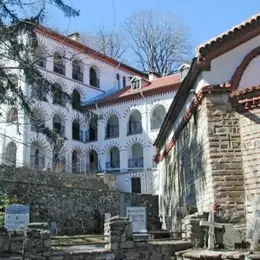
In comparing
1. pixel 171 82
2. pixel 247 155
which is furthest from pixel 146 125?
pixel 247 155

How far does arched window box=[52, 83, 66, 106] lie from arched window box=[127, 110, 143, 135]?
78.5 ft

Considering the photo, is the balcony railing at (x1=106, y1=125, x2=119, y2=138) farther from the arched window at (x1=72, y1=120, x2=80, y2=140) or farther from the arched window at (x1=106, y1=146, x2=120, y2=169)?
the arched window at (x1=72, y1=120, x2=80, y2=140)

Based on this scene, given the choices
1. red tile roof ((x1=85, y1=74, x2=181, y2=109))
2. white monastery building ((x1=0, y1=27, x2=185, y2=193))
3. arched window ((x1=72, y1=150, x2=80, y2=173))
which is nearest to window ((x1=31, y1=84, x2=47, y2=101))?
white monastery building ((x1=0, y1=27, x2=185, y2=193))

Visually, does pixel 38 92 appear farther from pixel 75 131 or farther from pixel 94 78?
pixel 94 78

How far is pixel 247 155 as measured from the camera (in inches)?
405

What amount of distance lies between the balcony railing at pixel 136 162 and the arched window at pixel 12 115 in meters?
22.4

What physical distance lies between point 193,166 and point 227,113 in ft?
7.15

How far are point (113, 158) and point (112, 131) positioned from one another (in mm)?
2109


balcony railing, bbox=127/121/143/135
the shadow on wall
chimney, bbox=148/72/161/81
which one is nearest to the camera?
the shadow on wall

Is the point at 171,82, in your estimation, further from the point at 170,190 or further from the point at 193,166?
the point at 193,166

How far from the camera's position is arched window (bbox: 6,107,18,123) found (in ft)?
35.2

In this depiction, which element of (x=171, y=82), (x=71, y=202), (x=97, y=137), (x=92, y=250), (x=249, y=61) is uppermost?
(x=171, y=82)

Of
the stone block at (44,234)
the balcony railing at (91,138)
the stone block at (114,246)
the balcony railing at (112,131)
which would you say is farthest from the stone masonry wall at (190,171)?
the balcony railing at (91,138)

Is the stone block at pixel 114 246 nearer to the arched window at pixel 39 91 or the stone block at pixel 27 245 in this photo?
the stone block at pixel 27 245
